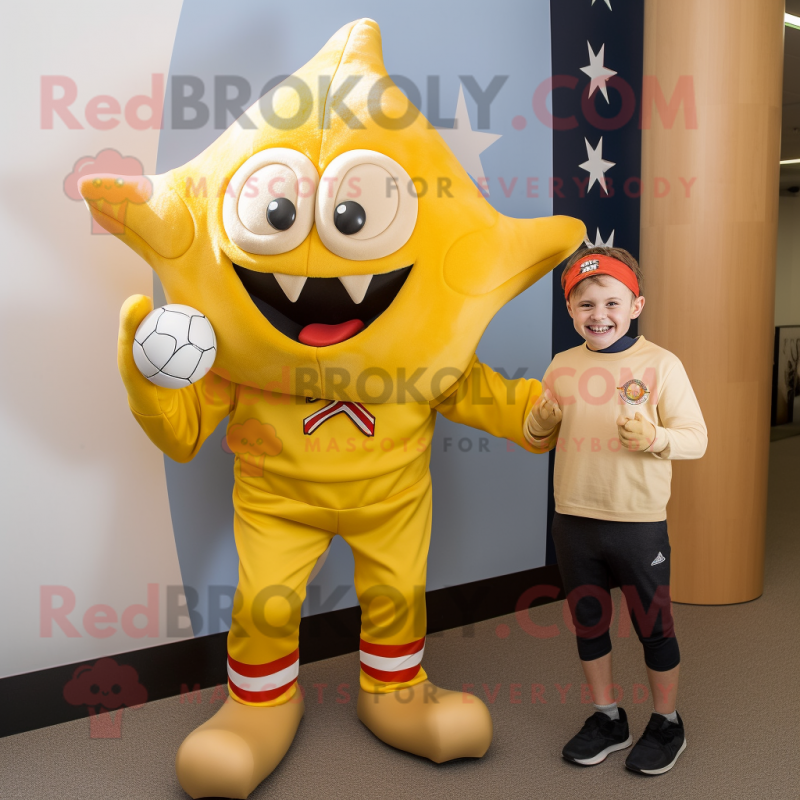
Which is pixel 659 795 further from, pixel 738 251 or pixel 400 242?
pixel 738 251

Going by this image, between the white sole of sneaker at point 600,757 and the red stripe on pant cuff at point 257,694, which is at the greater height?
the red stripe on pant cuff at point 257,694

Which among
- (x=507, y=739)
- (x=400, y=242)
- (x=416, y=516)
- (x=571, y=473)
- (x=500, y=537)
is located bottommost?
(x=507, y=739)

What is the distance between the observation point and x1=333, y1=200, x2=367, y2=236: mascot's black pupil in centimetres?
141

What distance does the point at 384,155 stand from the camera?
1.49 meters

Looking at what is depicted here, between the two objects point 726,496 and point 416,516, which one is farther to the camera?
point 726,496

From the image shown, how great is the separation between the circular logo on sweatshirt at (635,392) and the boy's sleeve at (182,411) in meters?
0.89

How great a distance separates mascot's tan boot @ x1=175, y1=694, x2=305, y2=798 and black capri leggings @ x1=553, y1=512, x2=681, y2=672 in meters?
0.74

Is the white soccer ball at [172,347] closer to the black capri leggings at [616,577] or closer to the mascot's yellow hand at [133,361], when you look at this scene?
the mascot's yellow hand at [133,361]

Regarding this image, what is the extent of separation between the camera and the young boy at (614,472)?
5.19ft

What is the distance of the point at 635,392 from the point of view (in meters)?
1.58

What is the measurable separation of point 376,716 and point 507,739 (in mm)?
326

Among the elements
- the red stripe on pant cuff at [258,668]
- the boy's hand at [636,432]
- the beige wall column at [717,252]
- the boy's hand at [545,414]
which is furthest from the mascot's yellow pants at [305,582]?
the beige wall column at [717,252]

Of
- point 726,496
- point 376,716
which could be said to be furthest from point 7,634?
point 726,496

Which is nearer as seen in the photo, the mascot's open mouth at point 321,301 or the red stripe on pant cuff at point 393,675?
the mascot's open mouth at point 321,301
